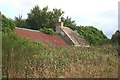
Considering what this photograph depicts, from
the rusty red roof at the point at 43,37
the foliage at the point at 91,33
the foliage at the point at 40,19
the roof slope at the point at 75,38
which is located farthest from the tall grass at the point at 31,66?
the foliage at the point at 40,19

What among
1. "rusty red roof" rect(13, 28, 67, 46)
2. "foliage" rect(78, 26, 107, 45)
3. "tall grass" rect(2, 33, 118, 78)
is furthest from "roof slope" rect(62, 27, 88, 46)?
"tall grass" rect(2, 33, 118, 78)

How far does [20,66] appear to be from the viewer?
28.7 feet

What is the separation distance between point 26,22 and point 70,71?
133ft

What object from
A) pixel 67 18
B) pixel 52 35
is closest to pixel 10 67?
pixel 52 35

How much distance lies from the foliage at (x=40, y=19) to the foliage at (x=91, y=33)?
4180 millimetres

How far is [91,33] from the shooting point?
156ft

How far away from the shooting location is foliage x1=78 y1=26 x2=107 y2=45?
4472 cm

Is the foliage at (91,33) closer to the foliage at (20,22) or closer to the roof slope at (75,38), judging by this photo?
the roof slope at (75,38)

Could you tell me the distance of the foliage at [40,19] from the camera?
48.3 metres

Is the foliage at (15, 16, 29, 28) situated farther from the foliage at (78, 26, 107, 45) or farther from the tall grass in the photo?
the tall grass

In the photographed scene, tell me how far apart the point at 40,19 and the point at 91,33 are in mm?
7650

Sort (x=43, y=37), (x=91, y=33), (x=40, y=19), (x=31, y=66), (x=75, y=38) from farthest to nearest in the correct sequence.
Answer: (x=40, y=19) < (x=91, y=33) < (x=75, y=38) < (x=43, y=37) < (x=31, y=66)

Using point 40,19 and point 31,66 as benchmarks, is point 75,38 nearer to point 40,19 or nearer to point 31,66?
point 40,19

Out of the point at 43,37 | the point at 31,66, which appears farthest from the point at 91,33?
the point at 31,66
